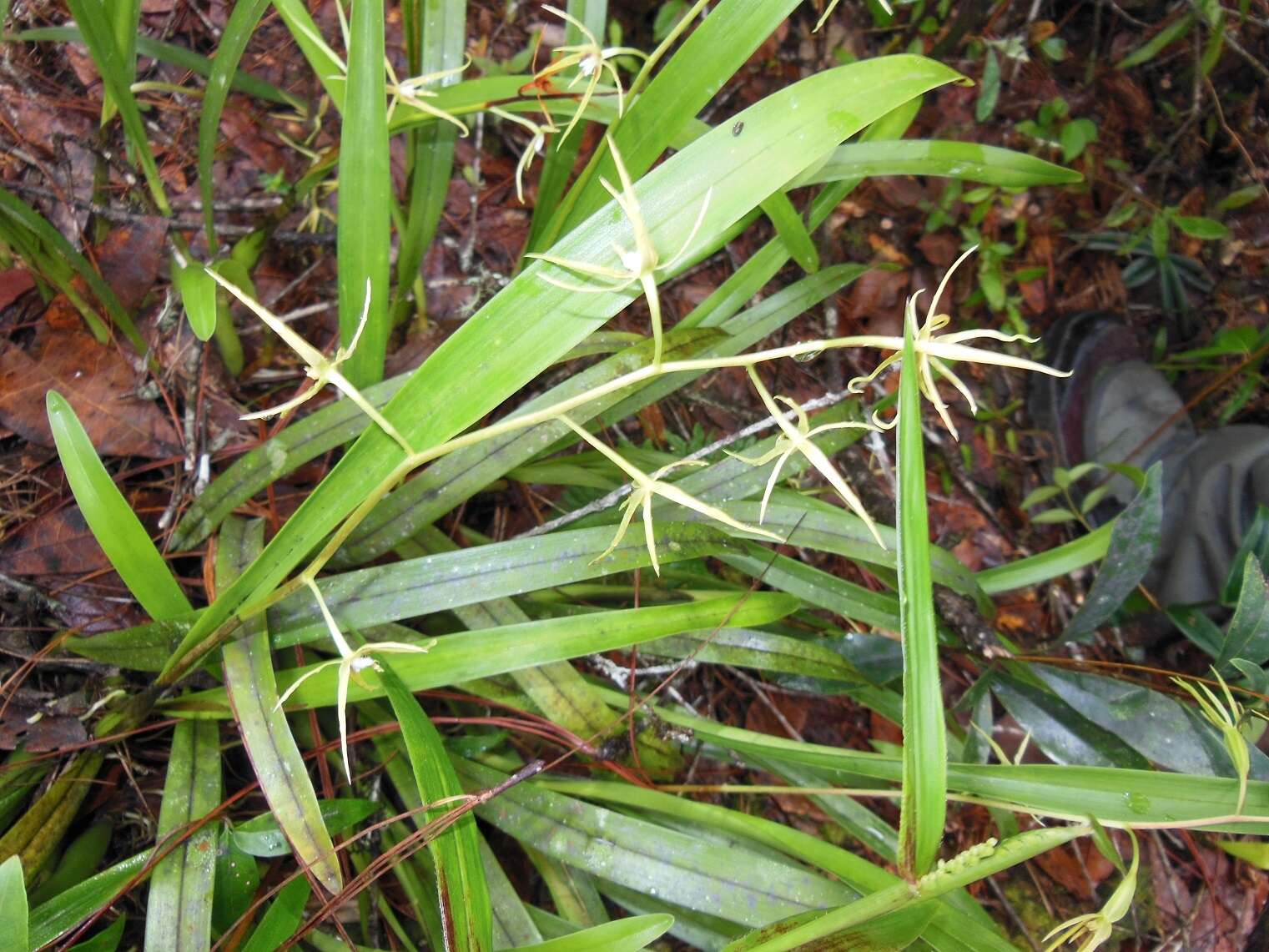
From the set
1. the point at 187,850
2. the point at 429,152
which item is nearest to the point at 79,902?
the point at 187,850

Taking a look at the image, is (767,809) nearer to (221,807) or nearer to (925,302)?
(221,807)

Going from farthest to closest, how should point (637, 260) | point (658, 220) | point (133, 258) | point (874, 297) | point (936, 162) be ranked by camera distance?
1. point (874, 297)
2. point (133, 258)
3. point (936, 162)
4. point (658, 220)
5. point (637, 260)

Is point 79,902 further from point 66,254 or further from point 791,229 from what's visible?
point 791,229

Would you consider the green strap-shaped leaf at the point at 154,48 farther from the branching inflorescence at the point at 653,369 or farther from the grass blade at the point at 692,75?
the branching inflorescence at the point at 653,369

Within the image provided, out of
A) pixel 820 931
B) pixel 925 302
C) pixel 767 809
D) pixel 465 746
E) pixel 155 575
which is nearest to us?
pixel 820 931

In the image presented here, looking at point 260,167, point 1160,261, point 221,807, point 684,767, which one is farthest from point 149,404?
point 1160,261

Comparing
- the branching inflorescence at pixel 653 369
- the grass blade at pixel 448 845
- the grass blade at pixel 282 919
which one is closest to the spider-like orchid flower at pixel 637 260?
the branching inflorescence at pixel 653 369
